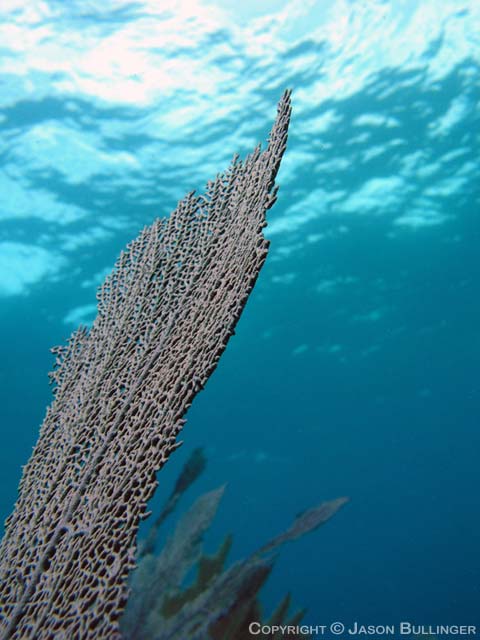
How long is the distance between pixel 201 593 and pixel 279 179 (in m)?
16.1

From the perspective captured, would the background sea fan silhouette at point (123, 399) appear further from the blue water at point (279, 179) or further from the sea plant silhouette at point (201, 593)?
the blue water at point (279, 179)

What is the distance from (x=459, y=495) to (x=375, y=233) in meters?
53.9

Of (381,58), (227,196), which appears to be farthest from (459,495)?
(227,196)

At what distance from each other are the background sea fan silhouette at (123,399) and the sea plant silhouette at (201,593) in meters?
1.03

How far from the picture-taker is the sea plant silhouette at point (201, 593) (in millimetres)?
2904

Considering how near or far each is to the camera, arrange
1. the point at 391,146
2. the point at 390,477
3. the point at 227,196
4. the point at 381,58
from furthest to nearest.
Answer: the point at 390,477
the point at 391,146
the point at 381,58
the point at 227,196

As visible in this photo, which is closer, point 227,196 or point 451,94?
point 227,196

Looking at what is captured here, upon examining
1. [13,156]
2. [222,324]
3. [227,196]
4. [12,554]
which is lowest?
[12,554]

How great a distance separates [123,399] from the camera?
8.69 feet

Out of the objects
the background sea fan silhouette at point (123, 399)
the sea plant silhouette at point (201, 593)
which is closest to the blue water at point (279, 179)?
the sea plant silhouette at point (201, 593)

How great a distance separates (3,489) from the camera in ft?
155

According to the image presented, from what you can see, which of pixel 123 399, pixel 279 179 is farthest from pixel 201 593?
pixel 279 179

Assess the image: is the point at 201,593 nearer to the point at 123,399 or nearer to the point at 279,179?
the point at 123,399

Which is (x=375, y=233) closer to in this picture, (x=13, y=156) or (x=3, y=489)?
(x=13, y=156)
